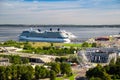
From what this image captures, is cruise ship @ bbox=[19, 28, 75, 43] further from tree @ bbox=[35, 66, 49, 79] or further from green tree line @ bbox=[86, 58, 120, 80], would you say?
tree @ bbox=[35, 66, 49, 79]

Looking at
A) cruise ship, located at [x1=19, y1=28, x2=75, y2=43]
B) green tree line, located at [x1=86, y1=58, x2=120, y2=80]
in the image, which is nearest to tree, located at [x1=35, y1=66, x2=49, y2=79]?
green tree line, located at [x1=86, y1=58, x2=120, y2=80]

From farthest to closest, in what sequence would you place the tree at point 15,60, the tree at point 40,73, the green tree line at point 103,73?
the tree at point 15,60
the tree at point 40,73
the green tree line at point 103,73

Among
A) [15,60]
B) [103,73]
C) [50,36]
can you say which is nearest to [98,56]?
[15,60]

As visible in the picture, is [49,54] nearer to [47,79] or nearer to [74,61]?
[74,61]

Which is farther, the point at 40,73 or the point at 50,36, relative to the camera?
the point at 50,36

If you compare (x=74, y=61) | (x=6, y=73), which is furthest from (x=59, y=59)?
(x=6, y=73)

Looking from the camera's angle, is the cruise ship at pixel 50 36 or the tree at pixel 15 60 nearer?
the tree at pixel 15 60

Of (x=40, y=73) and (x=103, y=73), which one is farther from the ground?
(x=103, y=73)

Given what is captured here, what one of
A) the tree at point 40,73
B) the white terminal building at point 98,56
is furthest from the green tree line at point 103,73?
the white terminal building at point 98,56

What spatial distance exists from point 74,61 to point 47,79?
9.42 meters

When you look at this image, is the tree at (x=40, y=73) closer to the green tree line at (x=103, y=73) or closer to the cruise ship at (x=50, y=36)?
the green tree line at (x=103, y=73)

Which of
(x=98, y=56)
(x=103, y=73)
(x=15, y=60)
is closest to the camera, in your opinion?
(x=103, y=73)

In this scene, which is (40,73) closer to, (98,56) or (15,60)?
(15,60)

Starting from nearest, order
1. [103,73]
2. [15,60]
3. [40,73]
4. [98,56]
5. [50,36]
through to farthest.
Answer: [103,73] → [40,73] → [15,60] → [98,56] → [50,36]
